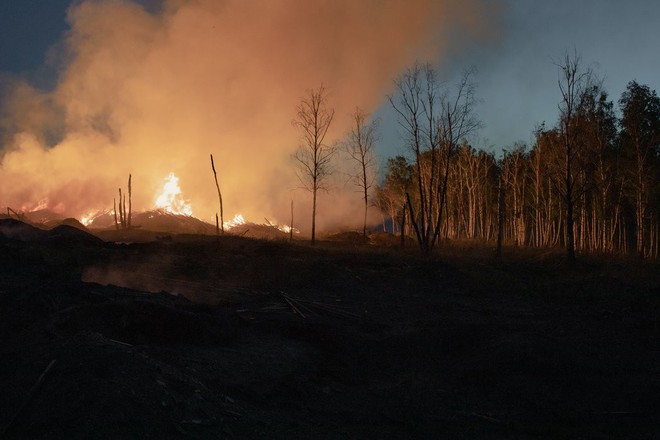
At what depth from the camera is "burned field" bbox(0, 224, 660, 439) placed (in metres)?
5.49

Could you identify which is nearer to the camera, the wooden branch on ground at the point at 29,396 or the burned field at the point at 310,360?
the wooden branch on ground at the point at 29,396

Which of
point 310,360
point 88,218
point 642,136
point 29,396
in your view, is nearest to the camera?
point 29,396

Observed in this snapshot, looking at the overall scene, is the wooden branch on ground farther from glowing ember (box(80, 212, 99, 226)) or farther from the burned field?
glowing ember (box(80, 212, 99, 226))

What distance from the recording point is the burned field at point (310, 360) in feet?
18.0

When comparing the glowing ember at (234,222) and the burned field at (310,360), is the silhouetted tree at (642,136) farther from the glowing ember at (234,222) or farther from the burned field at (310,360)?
the glowing ember at (234,222)

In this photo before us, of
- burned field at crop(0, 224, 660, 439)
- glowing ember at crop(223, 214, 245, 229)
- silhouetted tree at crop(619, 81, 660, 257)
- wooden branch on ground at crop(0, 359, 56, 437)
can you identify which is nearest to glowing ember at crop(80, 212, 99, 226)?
glowing ember at crop(223, 214, 245, 229)

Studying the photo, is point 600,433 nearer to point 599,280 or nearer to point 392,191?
point 599,280

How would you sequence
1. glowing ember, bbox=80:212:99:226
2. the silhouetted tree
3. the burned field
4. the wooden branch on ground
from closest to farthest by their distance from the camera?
the wooden branch on ground < the burned field < the silhouetted tree < glowing ember, bbox=80:212:99:226

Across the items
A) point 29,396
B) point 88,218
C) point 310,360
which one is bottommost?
point 310,360

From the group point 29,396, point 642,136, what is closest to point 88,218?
point 642,136

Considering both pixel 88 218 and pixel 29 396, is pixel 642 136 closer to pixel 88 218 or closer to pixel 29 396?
pixel 29 396

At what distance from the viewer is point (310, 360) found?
10188mm

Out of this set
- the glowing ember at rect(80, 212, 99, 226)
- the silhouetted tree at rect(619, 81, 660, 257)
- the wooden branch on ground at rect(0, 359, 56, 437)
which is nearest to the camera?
the wooden branch on ground at rect(0, 359, 56, 437)

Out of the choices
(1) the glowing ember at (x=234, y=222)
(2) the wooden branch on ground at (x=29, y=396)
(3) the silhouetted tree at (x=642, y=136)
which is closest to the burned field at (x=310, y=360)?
(2) the wooden branch on ground at (x=29, y=396)
